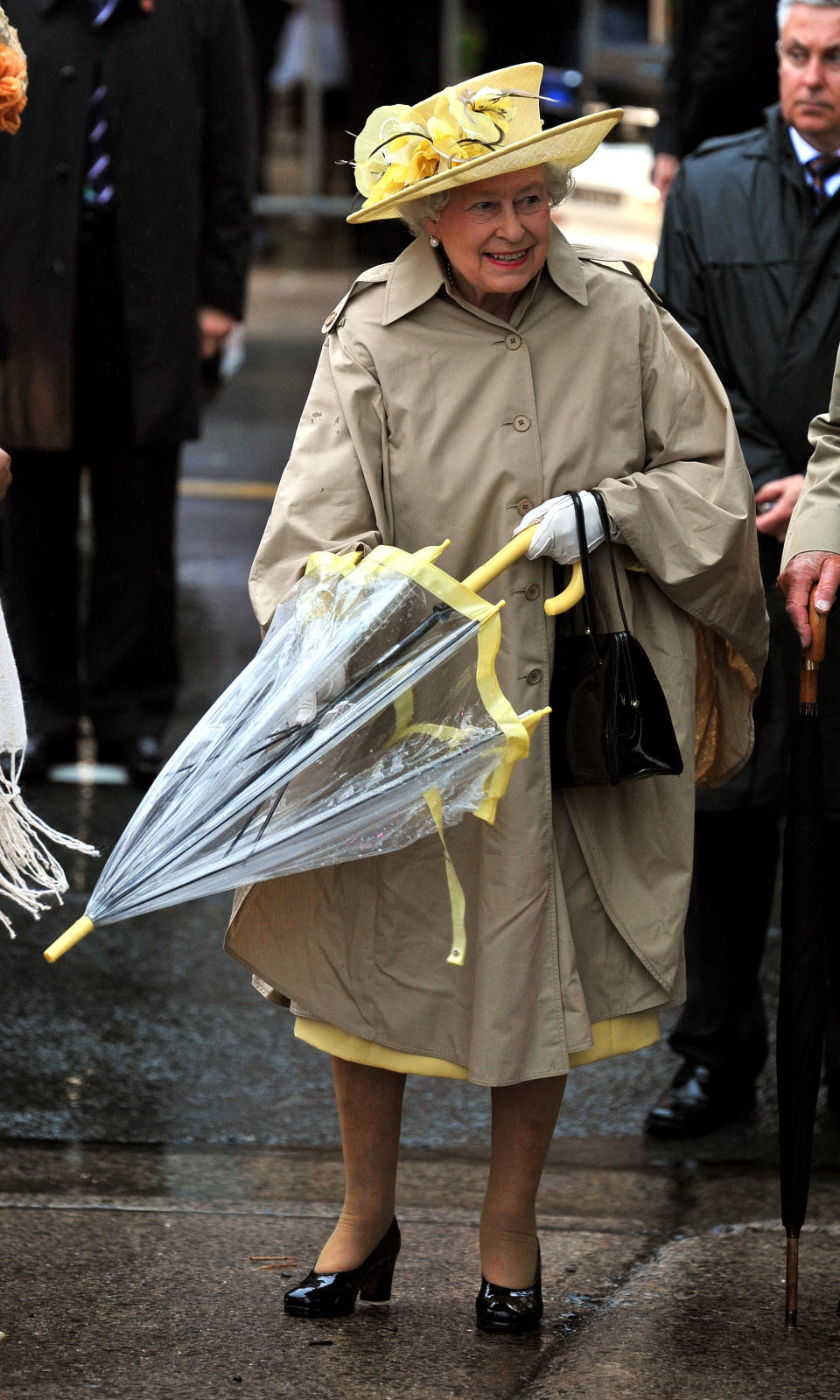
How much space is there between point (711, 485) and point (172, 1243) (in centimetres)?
164

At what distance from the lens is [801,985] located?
3.29m

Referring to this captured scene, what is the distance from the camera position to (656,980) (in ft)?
10.8

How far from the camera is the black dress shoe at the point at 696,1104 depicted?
4.24 m

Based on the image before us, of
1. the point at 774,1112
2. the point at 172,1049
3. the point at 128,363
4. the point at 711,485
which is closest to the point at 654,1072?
the point at 774,1112

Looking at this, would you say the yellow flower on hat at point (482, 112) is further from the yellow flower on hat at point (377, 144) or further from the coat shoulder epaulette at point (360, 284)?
the coat shoulder epaulette at point (360, 284)

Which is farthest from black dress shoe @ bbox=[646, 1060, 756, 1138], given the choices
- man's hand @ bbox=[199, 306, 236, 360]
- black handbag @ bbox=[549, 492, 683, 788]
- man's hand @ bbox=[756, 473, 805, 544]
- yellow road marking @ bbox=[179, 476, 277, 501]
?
yellow road marking @ bbox=[179, 476, 277, 501]

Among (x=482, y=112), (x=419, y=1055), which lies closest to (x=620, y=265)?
(x=482, y=112)

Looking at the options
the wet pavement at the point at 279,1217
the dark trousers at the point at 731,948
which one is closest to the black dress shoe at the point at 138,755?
the wet pavement at the point at 279,1217

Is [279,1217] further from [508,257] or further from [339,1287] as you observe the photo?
[508,257]

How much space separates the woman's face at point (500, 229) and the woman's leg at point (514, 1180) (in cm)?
129

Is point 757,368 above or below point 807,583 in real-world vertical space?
above

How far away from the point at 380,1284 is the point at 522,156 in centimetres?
185

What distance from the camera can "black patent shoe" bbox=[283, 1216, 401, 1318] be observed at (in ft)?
11.0

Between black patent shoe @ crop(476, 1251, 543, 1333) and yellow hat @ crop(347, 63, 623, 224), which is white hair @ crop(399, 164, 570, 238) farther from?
black patent shoe @ crop(476, 1251, 543, 1333)
